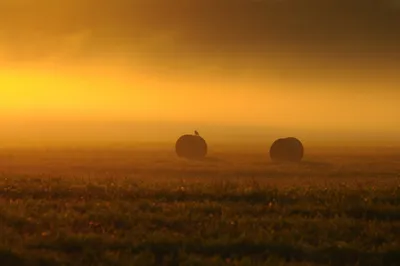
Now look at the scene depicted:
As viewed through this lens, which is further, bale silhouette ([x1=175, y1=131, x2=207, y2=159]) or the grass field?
bale silhouette ([x1=175, y1=131, x2=207, y2=159])

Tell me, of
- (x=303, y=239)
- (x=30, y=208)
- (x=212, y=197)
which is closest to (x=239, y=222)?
(x=303, y=239)

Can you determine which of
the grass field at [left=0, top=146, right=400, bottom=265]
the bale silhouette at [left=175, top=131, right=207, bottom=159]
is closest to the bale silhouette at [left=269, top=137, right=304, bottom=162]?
the bale silhouette at [left=175, top=131, right=207, bottom=159]

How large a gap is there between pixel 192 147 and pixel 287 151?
888 centimetres

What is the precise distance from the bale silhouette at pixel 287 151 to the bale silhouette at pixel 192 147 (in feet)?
22.5

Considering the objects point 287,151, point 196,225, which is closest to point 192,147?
point 287,151

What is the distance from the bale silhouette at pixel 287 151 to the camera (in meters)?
51.4

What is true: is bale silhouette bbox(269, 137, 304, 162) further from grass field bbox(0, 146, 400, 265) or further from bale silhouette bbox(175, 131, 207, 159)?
grass field bbox(0, 146, 400, 265)

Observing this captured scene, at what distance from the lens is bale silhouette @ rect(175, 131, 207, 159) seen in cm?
5516

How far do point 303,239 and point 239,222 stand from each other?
4.68 ft

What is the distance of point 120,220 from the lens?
1166cm

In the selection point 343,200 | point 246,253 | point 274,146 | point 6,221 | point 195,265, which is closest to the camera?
point 195,265

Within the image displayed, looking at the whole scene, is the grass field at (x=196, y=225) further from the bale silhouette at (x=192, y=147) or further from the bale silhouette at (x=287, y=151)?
the bale silhouette at (x=192, y=147)

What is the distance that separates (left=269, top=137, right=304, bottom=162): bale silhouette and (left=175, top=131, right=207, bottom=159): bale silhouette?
687cm

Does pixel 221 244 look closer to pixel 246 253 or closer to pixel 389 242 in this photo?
pixel 246 253
